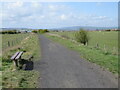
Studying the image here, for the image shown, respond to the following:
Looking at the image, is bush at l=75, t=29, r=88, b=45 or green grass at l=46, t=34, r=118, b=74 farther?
bush at l=75, t=29, r=88, b=45

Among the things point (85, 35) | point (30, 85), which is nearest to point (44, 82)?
point (30, 85)

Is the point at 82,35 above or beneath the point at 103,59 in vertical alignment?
above

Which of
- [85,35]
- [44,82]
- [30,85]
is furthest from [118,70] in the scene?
[85,35]

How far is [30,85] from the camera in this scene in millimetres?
6914

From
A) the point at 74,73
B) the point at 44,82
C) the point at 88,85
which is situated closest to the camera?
the point at 88,85

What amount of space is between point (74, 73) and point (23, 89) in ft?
9.88

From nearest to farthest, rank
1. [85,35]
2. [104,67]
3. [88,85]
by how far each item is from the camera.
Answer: [88,85], [104,67], [85,35]

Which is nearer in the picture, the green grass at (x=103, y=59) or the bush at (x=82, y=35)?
the green grass at (x=103, y=59)

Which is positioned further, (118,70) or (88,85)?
(118,70)

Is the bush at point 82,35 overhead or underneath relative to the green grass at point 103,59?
overhead

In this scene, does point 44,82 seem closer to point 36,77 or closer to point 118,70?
point 36,77

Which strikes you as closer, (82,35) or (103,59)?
(103,59)

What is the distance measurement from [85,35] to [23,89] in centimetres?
2800

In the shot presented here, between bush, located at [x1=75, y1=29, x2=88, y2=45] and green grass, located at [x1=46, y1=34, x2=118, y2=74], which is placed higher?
bush, located at [x1=75, y1=29, x2=88, y2=45]
